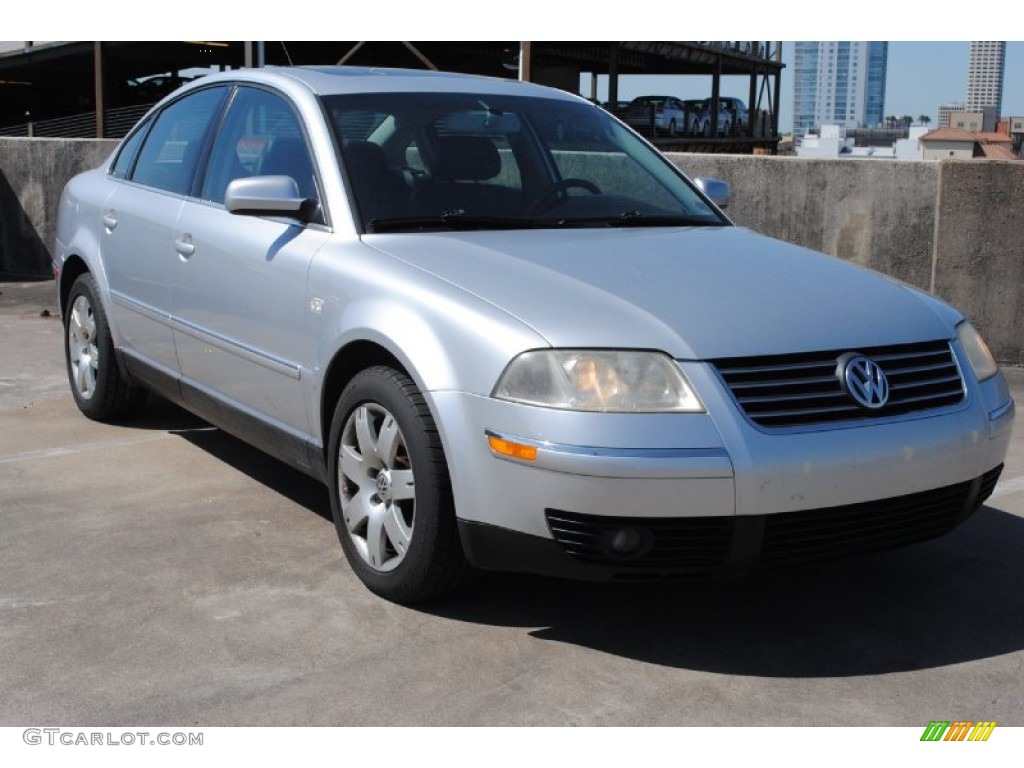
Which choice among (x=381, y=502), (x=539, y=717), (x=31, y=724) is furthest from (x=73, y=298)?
(x=539, y=717)

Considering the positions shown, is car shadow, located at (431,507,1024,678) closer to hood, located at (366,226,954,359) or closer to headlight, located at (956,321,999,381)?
headlight, located at (956,321,999,381)

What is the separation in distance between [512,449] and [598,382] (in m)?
0.28

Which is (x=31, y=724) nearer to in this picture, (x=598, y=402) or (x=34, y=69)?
(x=598, y=402)

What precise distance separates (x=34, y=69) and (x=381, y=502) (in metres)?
36.3

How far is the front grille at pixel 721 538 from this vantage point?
3.51 m

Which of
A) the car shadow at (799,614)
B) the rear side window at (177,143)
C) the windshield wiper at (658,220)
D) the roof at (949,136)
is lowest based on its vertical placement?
the roof at (949,136)

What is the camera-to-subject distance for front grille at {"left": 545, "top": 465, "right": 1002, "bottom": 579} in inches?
138

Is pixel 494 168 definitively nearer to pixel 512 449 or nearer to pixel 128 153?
pixel 512 449

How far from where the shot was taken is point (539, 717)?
332 cm

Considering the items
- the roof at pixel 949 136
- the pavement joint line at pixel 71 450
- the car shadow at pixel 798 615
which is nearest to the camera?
the car shadow at pixel 798 615

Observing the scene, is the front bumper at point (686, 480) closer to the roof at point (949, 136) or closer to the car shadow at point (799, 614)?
the car shadow at point (799, 614)

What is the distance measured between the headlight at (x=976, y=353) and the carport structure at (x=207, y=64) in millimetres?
20291

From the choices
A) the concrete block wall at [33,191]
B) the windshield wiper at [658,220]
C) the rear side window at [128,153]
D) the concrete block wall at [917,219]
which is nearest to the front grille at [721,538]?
the windshield wiper at [658,220]
